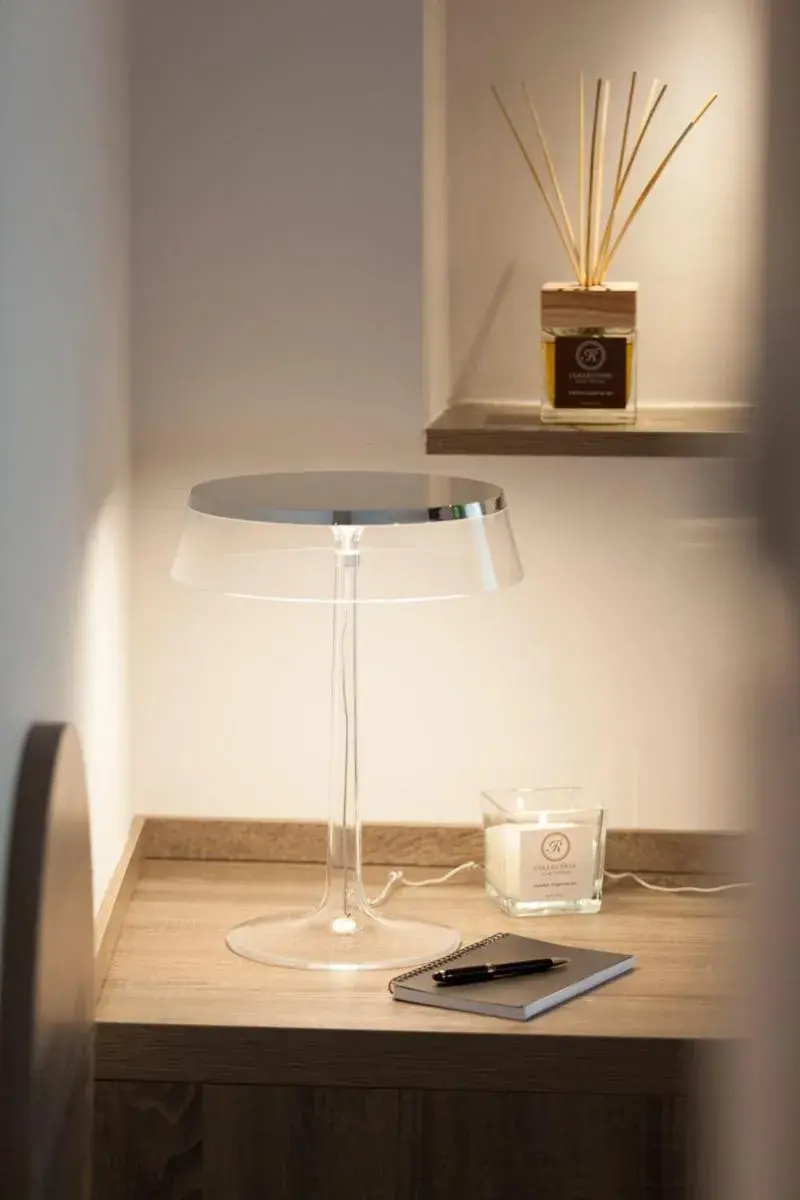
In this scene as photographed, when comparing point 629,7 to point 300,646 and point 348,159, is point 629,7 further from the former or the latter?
point 300,646

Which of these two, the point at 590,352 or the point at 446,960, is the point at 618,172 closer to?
the point at 590,352

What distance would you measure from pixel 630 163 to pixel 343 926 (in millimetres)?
778

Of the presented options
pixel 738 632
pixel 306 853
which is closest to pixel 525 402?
pixel 306 853

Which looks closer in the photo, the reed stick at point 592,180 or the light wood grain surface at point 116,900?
the light wood grain surface at point 116,900

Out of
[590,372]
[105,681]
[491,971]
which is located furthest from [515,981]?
[590,372]

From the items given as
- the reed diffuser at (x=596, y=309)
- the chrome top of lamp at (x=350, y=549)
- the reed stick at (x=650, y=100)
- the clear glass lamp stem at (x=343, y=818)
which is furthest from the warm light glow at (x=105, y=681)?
the reed stick at (x=650, y=100)

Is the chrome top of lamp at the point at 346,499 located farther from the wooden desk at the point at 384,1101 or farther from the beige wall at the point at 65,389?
the wooden desk at the point at 384,1101

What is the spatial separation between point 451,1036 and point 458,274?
853 millimetres

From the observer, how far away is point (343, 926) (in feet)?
4.84

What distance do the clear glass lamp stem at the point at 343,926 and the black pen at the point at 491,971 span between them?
0.24ft

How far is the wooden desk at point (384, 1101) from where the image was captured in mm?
1255

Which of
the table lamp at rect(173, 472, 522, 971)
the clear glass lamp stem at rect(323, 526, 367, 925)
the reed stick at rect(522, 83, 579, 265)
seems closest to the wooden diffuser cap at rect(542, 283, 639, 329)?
the reed stick at rect(522, 83, 579, 265)

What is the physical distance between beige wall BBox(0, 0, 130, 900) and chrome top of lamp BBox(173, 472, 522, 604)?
0.39 ft

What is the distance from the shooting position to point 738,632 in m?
0.18
